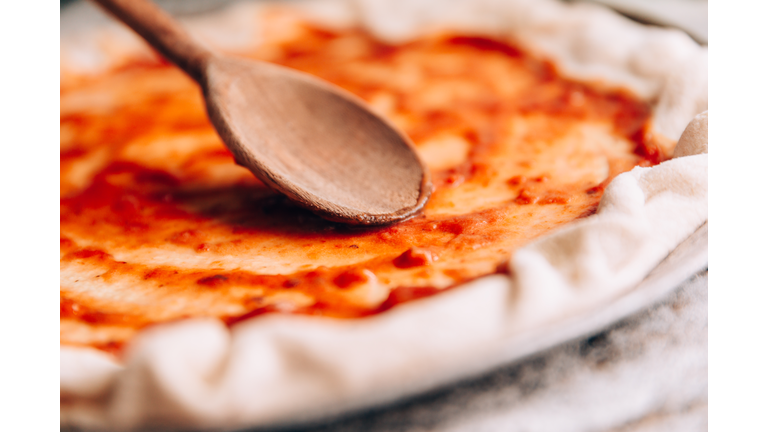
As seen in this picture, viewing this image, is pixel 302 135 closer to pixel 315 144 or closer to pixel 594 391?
pixel 315 144

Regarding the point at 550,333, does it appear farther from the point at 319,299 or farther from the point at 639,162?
the point at 639,162

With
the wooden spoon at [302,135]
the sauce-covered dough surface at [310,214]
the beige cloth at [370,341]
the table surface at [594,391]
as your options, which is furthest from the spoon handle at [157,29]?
the table surface at [594,391]

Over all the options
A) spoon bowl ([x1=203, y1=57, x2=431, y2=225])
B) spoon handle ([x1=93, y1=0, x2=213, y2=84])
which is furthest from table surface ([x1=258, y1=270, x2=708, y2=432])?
spoon handle ([x1=93, y1=0, x2=213, y2=84])

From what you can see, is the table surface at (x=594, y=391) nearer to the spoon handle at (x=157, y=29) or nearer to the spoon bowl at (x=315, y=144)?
the spoon bowl at (x=315, y=144)

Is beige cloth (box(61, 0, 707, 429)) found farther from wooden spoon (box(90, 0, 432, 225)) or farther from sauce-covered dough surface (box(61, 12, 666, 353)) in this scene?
wooden spoon (box(90, 0, 432, 225))

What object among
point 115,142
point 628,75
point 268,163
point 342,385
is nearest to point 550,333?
point 342,385
